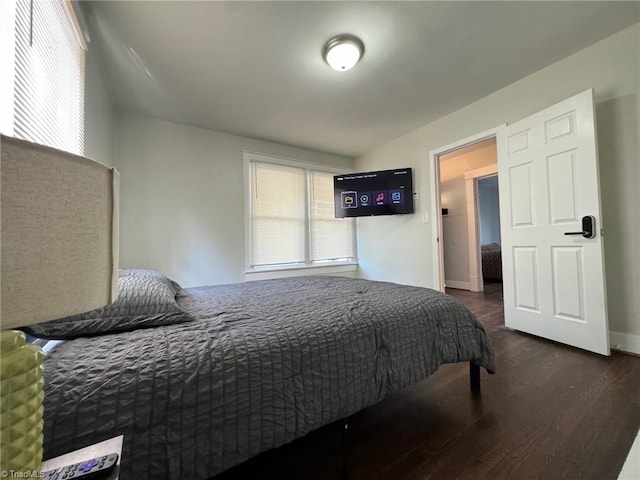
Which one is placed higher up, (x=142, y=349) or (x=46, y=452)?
(x=142, y=349)

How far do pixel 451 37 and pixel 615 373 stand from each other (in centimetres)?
259

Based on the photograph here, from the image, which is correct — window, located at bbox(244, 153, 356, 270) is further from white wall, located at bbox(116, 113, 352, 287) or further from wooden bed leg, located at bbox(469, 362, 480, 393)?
wooden bed leg, located at bbox(469, 362, 480, 393)

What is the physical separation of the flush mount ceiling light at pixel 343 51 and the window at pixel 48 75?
5.19ft

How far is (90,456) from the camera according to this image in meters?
0.52

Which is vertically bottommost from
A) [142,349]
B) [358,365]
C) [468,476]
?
[468,476]

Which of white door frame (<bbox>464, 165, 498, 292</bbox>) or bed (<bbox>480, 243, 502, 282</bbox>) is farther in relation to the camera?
bed (<bbox>480, 243, 502, 282</bbox>)

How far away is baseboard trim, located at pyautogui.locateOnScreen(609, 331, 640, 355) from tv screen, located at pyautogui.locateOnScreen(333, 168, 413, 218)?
7.26 feet

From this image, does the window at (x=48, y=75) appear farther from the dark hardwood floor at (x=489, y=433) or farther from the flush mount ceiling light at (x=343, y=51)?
the dark hardwood floor at (x=489, y=433)

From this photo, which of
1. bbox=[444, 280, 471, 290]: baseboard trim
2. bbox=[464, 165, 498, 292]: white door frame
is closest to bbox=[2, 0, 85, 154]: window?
bbox=[464, 165, 498, 292]: white door frame

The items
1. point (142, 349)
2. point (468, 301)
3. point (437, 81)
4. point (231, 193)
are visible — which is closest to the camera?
point (142, 349)

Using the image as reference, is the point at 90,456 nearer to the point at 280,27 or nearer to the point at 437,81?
the point at 280,27

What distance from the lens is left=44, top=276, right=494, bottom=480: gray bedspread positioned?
668 mm

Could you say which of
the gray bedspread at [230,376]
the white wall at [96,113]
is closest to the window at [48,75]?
the white wall at [96,113]

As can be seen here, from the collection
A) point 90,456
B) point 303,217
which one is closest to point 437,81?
point 303,217
